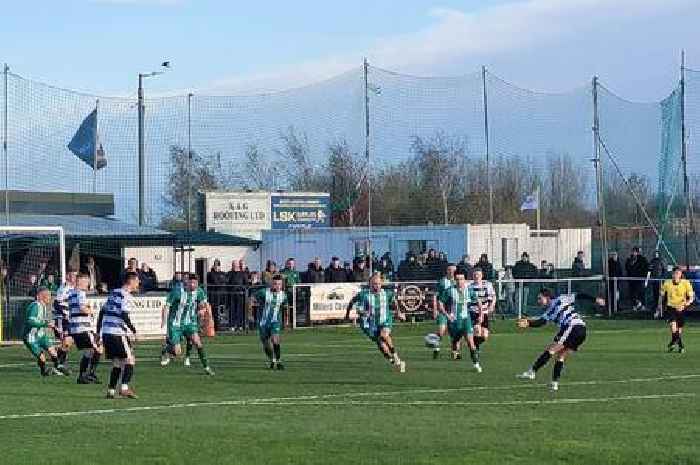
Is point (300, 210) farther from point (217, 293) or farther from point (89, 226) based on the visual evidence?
point (217, 293)

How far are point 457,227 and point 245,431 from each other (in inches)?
1401

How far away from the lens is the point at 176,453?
14898 millimetres

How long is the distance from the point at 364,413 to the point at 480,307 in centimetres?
1102

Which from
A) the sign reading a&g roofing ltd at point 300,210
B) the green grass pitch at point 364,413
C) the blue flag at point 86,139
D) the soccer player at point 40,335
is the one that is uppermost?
the blue flag at point 86,139

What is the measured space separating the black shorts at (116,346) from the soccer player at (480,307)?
29.9ft

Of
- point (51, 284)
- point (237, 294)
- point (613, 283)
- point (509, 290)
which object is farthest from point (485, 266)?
point (51, 284)

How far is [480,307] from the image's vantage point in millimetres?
29578

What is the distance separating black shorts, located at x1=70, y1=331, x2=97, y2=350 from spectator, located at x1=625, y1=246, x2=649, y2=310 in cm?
2495

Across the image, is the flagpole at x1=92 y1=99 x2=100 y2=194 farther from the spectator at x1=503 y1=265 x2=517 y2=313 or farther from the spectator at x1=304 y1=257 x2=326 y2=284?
the spectator at x1=503 y1=265 x2=517 y2=313

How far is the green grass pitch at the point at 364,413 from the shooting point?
14.8 meters

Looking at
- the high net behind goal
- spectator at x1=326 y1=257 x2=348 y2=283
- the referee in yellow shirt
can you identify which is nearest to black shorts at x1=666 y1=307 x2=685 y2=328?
the referee in yellow shirt

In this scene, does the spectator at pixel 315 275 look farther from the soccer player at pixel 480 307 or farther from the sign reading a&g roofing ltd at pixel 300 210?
the soccer player at pixel 480 307

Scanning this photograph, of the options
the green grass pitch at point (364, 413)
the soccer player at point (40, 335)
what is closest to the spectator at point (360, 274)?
the green grass pitch at point (364, 413)

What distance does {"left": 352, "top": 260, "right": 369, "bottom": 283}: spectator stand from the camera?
147ft
